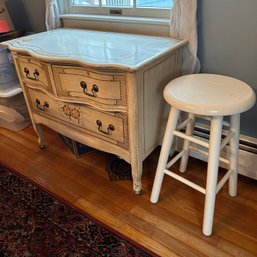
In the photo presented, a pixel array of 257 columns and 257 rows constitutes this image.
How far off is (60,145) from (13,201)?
54cm

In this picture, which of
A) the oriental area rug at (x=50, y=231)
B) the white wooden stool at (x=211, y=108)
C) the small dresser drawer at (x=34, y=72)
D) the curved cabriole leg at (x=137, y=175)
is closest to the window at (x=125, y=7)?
the white wooden stool at (x=211, y=108)

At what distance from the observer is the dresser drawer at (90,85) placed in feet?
3.69

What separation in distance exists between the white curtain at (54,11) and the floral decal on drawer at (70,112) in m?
0.73

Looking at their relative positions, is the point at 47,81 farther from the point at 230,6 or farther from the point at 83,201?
the point at 230,6

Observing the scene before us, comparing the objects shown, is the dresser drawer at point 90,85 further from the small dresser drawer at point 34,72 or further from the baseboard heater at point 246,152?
the baseboard heater at point 246,152

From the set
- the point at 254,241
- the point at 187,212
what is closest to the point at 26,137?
the point at 187,212

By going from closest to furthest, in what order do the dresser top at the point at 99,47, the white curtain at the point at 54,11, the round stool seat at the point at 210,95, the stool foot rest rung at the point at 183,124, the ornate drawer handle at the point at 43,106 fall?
the round stool seat at the point at 210,95 < the dresser top at the point at 99,47 < the stool foot rest rung at the point at 183,124 < the ornate drawer handle at the point at 43,106 < the white curtain at the point at 54,11

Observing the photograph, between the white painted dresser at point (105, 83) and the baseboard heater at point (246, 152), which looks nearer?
the white painted dresser at point (105, 83)

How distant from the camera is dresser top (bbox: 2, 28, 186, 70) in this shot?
3.67 ft

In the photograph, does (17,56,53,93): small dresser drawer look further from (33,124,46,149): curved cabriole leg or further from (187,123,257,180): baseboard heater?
(187,123,257,180): baseboard heater

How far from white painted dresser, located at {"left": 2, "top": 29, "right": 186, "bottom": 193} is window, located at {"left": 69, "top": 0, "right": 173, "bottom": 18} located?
0.58 feet

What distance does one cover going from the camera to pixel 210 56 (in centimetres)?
134

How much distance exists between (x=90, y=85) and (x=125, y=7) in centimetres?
68

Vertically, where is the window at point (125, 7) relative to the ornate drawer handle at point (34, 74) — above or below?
above
